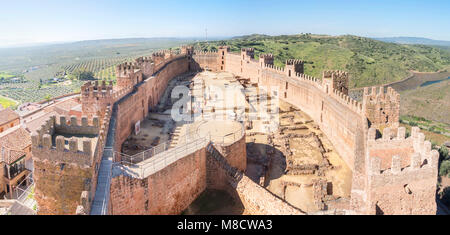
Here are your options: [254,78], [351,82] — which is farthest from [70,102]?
[351,82]

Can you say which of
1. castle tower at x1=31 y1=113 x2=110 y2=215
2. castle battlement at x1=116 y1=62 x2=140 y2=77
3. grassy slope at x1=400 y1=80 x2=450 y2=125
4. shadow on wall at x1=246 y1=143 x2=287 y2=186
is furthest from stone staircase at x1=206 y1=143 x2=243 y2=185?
grassy slope at x1=400 y1=80 x2=450 y2=125

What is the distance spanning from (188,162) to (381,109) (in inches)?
490

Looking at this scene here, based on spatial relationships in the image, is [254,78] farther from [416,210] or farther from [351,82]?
[351,82]

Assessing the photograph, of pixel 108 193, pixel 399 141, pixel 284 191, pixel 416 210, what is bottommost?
pixel 284 191

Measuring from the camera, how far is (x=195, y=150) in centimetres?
1708

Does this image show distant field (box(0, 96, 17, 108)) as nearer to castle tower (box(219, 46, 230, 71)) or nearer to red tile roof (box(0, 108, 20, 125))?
red tile roof (box(0, 108, 20, 125))

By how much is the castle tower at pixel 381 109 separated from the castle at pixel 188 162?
2.4 inches

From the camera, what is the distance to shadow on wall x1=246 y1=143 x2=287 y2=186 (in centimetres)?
2084

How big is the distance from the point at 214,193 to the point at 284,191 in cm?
404

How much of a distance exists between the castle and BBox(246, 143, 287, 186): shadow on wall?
4.79 feet

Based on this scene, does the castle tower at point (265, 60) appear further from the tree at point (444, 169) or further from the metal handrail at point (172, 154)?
the metal handrail at point (172, 154)

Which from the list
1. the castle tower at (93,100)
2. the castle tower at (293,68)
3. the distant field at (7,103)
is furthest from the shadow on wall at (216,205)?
the distant field at (7,103)

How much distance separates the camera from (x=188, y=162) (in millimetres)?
16469

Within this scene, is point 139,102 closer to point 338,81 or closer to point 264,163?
point 264,163
